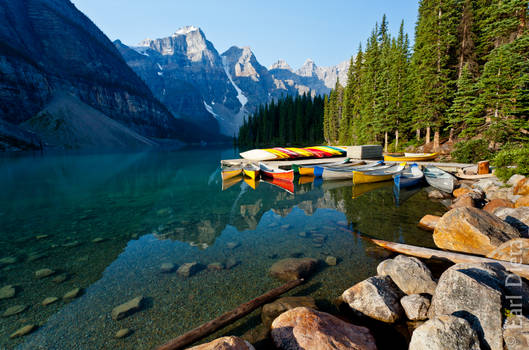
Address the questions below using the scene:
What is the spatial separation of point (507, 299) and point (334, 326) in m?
3.12

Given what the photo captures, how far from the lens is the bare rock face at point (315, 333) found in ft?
12.1

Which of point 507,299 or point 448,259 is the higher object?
point 507,299

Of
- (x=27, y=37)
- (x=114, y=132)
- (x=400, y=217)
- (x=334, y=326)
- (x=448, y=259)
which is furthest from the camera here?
(x=27, y=37)

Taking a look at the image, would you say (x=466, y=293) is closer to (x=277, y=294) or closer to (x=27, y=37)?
(x=277, y=294)

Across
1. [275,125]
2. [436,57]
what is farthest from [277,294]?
[275,125]

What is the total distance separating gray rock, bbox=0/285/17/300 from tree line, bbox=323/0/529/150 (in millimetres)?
31998

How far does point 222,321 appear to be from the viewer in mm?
4625

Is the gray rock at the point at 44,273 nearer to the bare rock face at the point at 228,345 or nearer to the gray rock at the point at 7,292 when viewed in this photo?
the gray rock at the point at 7,292

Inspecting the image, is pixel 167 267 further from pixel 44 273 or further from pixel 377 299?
pixel 377 299

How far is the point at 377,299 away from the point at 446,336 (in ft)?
4.87

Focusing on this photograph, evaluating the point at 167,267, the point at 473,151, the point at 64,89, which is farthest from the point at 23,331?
the point at 64,89

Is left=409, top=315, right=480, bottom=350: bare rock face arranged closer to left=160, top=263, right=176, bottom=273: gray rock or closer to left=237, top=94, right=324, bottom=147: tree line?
left=160, top=263, right=176, bottom=273: gray rock

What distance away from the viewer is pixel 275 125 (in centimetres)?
9044

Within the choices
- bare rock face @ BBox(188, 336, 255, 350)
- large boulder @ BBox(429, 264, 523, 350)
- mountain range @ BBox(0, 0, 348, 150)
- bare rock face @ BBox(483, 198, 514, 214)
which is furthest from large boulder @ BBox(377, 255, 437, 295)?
mountain range @ BBox(0, 0, 348, 150)
